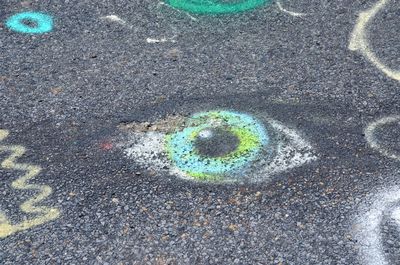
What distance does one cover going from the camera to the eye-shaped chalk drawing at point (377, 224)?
8.77 ft

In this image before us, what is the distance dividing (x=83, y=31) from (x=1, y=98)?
31.8 inches

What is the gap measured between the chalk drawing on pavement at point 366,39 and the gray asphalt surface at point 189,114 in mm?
38

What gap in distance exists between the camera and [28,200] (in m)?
2.99

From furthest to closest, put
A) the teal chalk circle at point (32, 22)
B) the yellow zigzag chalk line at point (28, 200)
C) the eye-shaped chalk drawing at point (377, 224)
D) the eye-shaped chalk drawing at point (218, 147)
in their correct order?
the teal chalk circle at point (32, 22) → the eye-shaped chalk drawing at point (218, 147) → the yellow zigzag chalk line at point (28, 200) → the eye-shaped chalk drawing at point (377, 224)

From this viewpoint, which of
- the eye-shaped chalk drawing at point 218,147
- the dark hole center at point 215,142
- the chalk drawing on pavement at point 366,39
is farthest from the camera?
the chalk drawing on pavement at point 366,39

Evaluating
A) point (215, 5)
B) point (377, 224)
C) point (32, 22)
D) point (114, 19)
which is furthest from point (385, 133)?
point (32, 22)

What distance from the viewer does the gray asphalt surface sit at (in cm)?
277

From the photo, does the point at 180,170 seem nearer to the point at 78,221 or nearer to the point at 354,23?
the point at 78,221

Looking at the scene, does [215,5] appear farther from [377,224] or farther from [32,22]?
[377,224]

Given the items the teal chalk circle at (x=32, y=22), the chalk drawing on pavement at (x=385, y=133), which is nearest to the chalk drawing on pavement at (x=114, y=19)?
the teal chalk circle at (x=32, y=22)

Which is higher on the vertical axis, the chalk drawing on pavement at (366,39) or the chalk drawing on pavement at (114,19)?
the chalk drawing on pavement at (366,39)

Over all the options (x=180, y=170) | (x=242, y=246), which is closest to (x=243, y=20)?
(x=180, y=170)

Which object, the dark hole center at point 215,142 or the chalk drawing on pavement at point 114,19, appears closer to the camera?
the dark hole center at point 215,142

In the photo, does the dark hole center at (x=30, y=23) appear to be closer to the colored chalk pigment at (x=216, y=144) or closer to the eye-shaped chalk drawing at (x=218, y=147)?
the eye-shaped chalk drawing at (x=218, y=147)
